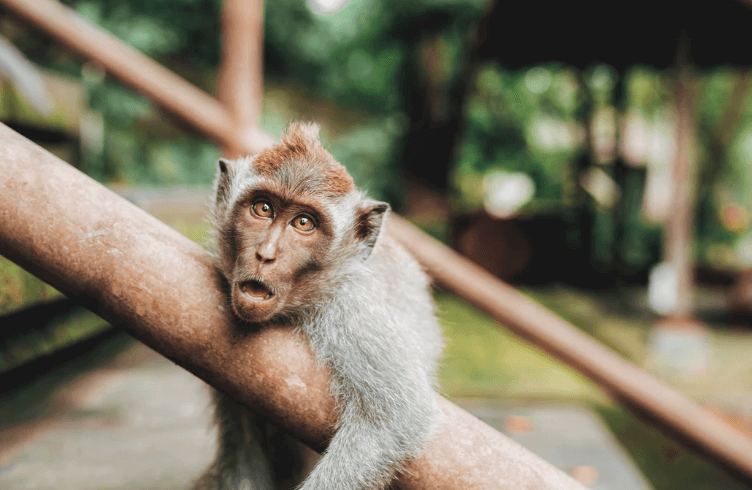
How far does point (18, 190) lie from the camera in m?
1.44

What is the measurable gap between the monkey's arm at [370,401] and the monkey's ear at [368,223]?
11.5 inches

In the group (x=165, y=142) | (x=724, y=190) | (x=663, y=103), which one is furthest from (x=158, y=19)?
(x=724, y=190)

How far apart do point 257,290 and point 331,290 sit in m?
0.32

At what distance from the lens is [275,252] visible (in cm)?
160

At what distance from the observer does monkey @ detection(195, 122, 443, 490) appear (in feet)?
5.27

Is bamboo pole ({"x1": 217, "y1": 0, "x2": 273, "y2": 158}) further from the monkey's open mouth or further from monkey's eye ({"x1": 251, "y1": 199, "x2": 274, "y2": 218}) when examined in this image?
the monkey's open mouth

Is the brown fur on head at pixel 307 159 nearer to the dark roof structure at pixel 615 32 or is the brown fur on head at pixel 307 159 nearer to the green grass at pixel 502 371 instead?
the green grass at pixel 502 371

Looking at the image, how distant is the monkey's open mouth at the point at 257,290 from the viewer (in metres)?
1.53

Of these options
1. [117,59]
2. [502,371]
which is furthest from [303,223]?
[502,371]

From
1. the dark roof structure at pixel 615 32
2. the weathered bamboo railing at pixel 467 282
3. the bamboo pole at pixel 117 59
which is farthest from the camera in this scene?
the dark roof structure at pixel 615 32

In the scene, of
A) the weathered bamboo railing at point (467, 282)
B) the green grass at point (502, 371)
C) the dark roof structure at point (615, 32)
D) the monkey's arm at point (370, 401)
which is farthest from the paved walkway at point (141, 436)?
the dark roof structure at point (615, 32)

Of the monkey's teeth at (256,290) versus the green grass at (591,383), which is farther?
the green grass at (591,383)

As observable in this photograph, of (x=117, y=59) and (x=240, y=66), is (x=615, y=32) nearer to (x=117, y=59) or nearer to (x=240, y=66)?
(x=240, y=66)

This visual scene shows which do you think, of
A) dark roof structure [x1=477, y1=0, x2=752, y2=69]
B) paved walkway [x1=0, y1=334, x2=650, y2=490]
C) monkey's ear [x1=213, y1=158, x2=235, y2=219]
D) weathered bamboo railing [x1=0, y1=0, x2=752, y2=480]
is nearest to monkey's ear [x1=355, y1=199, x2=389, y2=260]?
monkey's ear [x1=213, y1=158, x2=235, y2=219]
